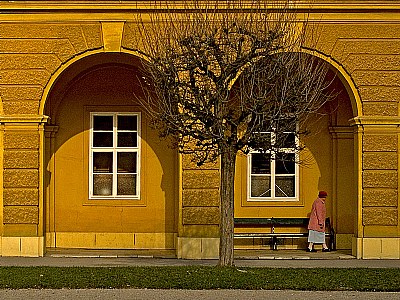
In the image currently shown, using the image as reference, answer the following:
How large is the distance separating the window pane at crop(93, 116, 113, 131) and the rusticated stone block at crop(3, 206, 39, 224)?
2913mm

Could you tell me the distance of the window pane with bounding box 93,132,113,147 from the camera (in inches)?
846

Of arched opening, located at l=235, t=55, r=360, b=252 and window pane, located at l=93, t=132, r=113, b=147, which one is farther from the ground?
window pane, located at l=93, t=132, r=113, b=147

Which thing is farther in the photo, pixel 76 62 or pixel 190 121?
pixel 76 62

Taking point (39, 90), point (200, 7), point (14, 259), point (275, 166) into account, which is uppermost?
point (200, 7)

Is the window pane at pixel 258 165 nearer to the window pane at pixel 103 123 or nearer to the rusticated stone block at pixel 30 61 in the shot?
the window pane at pixel 103 123

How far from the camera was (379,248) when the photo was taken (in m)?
19.2

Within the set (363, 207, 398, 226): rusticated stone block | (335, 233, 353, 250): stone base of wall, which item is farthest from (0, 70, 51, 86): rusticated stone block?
(335, 233, 353, 250): stone base of wall

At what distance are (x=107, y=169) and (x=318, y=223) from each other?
4.74 metres

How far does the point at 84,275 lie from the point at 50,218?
613cm

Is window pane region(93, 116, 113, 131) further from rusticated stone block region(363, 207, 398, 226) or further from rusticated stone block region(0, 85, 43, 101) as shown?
rusticated stone block region(363, 207, 398, 226)

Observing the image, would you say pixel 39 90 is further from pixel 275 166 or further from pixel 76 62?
pixel 275 166

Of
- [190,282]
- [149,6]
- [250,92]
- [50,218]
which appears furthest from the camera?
[50,218]

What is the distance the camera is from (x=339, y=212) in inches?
835

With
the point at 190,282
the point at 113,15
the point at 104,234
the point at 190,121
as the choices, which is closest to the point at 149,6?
the point at 113,15
